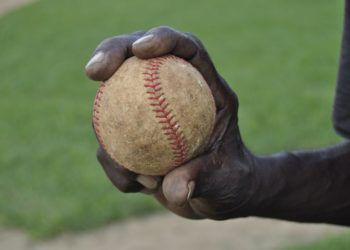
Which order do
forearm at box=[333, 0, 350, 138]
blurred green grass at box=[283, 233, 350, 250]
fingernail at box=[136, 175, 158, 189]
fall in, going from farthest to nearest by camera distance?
blurred green grass at box=[283, 233, 350, 250], forearm at box=[333, 0, 350, 138], fingernail at box=[136, 175, 158, 189]

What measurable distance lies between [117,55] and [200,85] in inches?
8.5

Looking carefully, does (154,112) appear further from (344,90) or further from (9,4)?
(9,4)

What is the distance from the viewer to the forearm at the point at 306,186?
2078 millimetres

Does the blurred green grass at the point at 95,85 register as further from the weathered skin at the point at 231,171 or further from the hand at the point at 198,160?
the hand at the point at 198,160

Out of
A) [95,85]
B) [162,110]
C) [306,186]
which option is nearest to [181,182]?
[162,110]

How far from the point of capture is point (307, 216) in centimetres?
224

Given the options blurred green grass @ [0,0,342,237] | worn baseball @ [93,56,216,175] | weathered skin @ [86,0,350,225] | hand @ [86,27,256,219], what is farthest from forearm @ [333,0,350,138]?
blurred green grass @ [0,0,342,237]

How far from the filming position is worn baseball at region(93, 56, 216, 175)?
1723 mm

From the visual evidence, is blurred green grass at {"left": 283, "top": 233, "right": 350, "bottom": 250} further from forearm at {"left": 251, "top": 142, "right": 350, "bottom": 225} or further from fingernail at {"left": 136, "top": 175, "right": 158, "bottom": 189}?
fingernail at {"left": 136, "top": 175, "right": 158, "bottom": 189}

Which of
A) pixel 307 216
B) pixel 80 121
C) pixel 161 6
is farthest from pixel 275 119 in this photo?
pixel 161 6

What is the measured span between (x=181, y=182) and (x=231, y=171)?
22 centimetres

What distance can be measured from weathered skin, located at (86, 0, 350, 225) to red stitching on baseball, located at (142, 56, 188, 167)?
4 cm

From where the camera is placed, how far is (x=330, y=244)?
4125 mm

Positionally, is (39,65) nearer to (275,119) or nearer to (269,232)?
(275,119)
